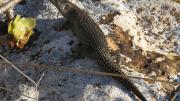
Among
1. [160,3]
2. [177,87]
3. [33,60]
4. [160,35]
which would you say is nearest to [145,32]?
[160,35]

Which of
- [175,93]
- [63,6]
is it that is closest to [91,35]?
[63,6]

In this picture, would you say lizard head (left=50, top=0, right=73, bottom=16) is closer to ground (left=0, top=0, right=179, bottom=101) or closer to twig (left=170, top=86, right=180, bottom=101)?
ground (left=0, top=0, right=179, bottom=101)

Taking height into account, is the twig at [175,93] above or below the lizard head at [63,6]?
below

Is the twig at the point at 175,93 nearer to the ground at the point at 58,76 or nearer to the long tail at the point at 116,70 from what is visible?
the ground at the point at 58,76

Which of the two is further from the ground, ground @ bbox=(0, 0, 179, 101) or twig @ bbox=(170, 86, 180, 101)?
ground @ bbox=(0, 0, 179, 101)

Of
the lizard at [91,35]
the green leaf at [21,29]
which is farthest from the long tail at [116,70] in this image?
the green leaf at [21,29]

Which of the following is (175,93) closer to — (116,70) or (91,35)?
(116,70)

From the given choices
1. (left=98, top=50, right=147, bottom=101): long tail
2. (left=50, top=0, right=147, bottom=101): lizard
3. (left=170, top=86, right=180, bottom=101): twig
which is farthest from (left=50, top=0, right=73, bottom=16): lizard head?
(left=170, top=86, right=180, bottom=101): twig
